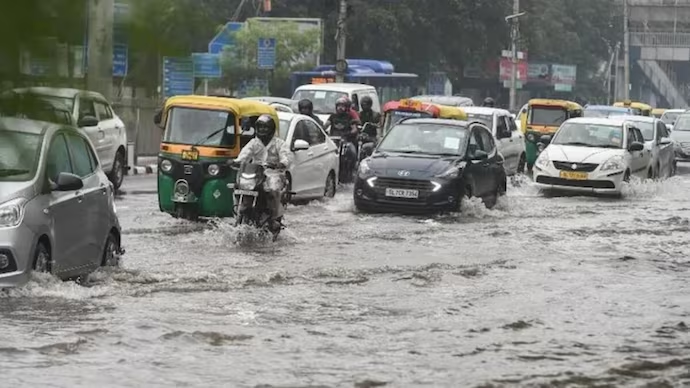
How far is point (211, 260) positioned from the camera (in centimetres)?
1340

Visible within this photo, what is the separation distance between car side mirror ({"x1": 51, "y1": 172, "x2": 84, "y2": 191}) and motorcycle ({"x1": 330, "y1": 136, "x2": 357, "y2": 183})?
44.9ft

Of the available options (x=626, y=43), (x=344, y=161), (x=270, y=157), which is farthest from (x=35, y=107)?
(x=626, y=43)

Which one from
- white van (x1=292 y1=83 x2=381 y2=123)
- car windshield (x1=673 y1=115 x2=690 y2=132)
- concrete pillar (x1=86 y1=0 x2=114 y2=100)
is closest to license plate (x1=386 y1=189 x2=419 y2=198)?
white van (x1=292 y1=83 x2=381 y2=123)

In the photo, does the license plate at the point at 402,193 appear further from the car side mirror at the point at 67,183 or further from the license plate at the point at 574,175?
the car side mirror at the point at 67,183

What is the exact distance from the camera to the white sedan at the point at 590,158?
2341cm

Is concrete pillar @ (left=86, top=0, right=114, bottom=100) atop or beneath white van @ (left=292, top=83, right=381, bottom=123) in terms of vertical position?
atop

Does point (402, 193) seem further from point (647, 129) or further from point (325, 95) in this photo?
point (647, 129)

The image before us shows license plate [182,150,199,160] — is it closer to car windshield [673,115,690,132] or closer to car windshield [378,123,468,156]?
car windshield [378,123,468,156]

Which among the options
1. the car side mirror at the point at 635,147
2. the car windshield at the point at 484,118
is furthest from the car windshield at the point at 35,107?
the car windshield at the point at 484,118

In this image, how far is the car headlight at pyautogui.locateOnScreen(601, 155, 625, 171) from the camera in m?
23.4

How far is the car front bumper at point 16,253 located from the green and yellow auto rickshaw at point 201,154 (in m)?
6.68

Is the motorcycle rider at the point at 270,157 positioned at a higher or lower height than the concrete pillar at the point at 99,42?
lower

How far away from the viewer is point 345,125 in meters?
23.6

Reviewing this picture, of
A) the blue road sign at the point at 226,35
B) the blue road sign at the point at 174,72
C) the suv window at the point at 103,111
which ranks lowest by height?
the suv window at the point at 103,111
